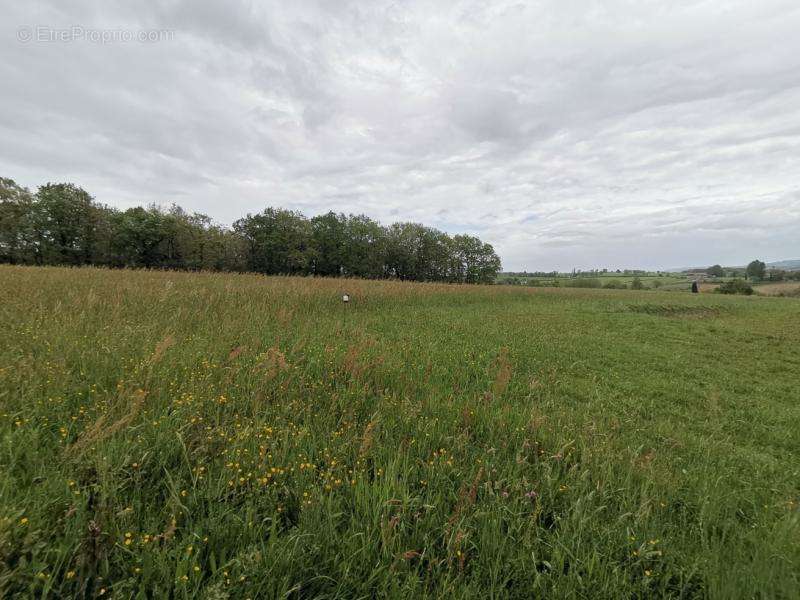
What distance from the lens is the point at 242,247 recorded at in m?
58.0

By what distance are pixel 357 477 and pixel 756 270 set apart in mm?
146259

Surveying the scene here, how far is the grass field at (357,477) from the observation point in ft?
5.62

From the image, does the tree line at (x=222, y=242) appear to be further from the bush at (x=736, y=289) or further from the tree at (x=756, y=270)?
the tree at (x=756, y=270)

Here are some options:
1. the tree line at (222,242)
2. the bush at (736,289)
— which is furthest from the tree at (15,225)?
the bush at (736,289)

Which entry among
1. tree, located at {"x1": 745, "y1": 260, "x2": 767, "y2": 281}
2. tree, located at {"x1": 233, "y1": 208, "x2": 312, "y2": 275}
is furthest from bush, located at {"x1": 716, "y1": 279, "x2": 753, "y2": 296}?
tree, located at {"x1": 233, "y1": 208, "x2": 312, "y2": 275}

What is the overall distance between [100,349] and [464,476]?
486cm

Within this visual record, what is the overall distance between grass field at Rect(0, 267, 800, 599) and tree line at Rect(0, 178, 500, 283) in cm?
2963

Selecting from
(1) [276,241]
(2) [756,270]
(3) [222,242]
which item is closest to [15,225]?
(3) [222,242]

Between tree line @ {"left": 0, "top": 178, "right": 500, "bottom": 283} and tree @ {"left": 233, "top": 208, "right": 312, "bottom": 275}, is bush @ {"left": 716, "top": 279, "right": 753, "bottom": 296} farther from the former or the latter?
tree @ {"left": 233, "top": 208, "right": 312, "bottom": 275}

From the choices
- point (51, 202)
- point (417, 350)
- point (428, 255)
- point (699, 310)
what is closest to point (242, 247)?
point (51, 202)

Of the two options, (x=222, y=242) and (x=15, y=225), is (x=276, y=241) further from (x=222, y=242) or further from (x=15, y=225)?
(x=15, y=225)

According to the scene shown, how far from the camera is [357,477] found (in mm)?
2496

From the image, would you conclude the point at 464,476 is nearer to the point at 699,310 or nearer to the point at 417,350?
the point at 417,350

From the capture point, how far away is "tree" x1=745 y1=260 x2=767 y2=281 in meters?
95.0
